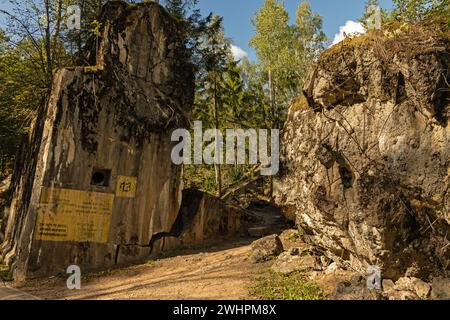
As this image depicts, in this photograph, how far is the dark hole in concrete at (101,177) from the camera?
1048 centimetres

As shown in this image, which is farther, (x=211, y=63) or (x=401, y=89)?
(x=211, y=63)

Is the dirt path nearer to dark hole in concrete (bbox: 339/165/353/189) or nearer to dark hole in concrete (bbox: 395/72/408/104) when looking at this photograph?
dark hole in concrete (bbox: 339/165/353/189)

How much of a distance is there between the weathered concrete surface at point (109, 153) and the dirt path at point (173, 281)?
33.5 inches

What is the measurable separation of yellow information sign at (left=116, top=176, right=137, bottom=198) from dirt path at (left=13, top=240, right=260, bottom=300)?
1819 mm

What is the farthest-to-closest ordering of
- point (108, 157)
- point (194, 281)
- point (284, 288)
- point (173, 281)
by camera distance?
point (108, 157), point (173, 281), point (194, 281), point (284, 288)

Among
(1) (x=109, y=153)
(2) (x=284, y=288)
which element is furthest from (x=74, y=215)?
(2) (x=284, y=288)

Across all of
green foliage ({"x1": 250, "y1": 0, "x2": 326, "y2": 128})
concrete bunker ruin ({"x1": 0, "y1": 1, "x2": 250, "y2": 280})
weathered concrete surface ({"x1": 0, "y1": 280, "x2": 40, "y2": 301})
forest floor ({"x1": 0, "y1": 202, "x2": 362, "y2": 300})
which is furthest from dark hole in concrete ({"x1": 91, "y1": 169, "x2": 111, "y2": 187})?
green foliage ({"x1": 250, "y1": 0, "x2": 326, "y2": 128})

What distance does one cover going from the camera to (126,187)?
10.7 meters

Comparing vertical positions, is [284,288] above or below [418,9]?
below

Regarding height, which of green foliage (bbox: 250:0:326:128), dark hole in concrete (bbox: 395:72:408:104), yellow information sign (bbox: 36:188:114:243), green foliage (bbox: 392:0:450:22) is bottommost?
yellow information sign (bbox: 36:188:114:243)

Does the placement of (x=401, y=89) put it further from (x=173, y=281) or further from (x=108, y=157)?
(x=108, y=157)

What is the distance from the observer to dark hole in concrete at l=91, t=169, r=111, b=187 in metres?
10.5

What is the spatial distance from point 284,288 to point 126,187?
5.39m

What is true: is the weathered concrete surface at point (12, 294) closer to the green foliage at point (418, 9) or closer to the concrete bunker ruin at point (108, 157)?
the concrete bunker ruin at point (108, 157)
